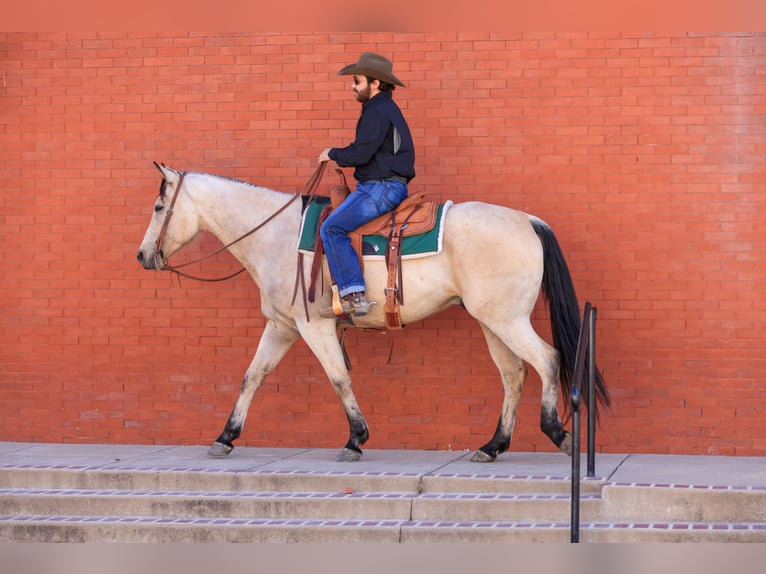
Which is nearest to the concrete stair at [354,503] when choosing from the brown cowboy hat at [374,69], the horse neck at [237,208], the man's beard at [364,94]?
the horse neck at [237,208]

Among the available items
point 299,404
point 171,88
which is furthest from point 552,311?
point 171,88

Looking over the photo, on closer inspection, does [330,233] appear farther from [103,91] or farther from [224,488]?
[103,91]

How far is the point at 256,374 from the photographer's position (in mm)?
9586

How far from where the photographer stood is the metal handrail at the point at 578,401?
751cm

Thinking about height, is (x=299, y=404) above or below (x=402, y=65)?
below

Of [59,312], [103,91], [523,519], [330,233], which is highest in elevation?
[103,91]

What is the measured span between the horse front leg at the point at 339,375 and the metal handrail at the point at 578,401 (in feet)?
5.81

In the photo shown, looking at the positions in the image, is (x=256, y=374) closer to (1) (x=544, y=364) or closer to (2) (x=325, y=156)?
(2) (x=325, y=156)

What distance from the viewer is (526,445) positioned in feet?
32.5

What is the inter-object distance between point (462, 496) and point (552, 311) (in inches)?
63.1

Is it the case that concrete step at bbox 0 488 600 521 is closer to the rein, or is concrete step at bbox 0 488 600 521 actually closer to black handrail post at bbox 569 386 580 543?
black handrail post at bbox 569 386 580 543

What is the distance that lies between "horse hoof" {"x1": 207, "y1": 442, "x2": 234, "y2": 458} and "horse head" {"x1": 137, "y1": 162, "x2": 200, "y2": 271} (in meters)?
1.43

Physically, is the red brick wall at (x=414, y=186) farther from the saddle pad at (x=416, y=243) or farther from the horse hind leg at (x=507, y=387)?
the saddle pad at (x=416, y=243)

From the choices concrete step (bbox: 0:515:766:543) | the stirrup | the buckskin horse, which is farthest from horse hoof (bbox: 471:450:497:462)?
the stirrup
